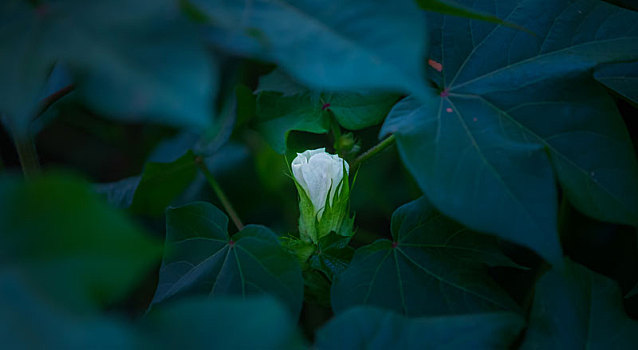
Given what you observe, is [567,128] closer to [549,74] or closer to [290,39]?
[549,74]

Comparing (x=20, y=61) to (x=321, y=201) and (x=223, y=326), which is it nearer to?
(x=223, y=326)

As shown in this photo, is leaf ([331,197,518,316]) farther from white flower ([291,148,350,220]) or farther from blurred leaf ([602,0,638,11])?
blurred leaf ([602,0,638,11])

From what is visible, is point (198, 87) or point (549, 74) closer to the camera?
point (198, 87)

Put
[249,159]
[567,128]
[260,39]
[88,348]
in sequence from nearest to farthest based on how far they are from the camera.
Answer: [88,348] < [260,39] < [567,128] < [249,159]

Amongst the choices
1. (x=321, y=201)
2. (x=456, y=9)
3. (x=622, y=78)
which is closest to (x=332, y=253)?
(x=321, y=201)

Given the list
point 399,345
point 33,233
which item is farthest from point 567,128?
point 33,233

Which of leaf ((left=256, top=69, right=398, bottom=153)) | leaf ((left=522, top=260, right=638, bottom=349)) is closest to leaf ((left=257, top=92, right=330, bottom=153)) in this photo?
leaf ((left=256, top=69, right=398, bottom=153))

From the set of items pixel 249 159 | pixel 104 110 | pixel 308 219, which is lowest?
pixel 249 159

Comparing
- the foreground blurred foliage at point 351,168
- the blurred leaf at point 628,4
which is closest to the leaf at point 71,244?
the foreground blurred foliage at point 351,168

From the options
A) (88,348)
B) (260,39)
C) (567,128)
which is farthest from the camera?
(567,128)
